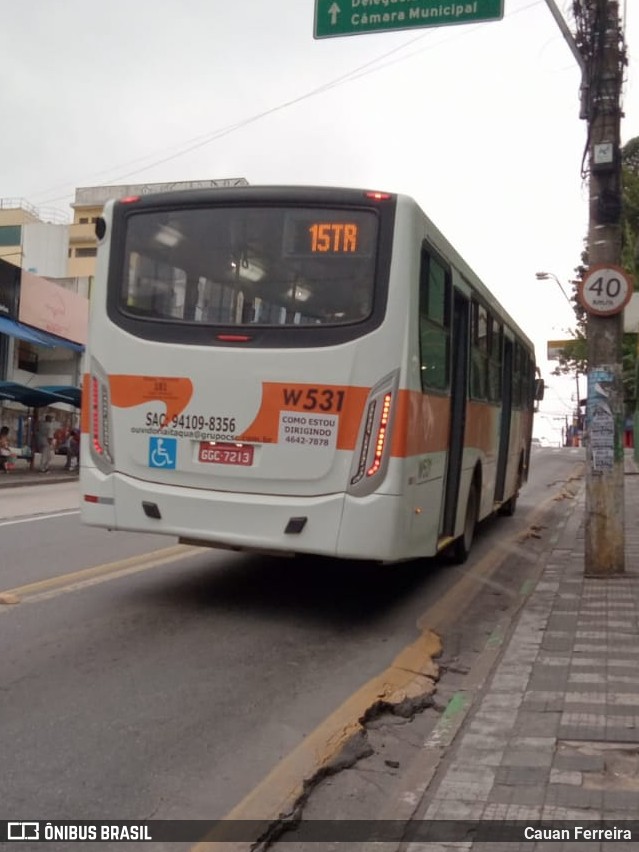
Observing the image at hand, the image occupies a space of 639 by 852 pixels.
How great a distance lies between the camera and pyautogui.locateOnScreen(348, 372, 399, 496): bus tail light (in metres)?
6.75

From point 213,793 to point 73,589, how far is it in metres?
4.35

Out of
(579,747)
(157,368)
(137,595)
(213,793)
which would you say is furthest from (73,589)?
(579,747)

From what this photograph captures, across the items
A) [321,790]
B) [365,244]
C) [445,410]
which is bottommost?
[321,790]

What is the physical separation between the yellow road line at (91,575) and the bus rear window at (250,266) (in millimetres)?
2565

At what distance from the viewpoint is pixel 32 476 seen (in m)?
25.0

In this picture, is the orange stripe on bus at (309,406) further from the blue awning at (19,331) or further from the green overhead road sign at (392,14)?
the blue awning at (19,331)

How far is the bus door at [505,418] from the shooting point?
42.5 ft

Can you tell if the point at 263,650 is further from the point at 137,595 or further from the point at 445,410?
the point at 445,410

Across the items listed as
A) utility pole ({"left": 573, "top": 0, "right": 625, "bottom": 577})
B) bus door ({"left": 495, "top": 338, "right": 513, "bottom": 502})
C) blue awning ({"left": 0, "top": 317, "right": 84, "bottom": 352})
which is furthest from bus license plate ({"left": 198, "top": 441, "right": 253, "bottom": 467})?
blue awning ({"left": 0, "top": 317, "right": 84, "bottom": 352})

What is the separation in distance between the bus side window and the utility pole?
1918mm

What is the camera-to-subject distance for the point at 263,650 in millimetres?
6590

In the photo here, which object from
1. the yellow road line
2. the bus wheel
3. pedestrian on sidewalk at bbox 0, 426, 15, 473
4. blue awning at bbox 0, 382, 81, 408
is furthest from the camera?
pedestrian on sidewalk at bbox 0, 426, 15, 473

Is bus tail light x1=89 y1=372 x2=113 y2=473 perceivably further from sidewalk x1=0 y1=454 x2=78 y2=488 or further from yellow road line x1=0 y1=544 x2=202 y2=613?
sidewalk x1=0 y1=454 x2=78 y2=488

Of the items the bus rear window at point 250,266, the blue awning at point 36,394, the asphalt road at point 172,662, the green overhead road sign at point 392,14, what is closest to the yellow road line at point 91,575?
the asphalt road at point 172,662
